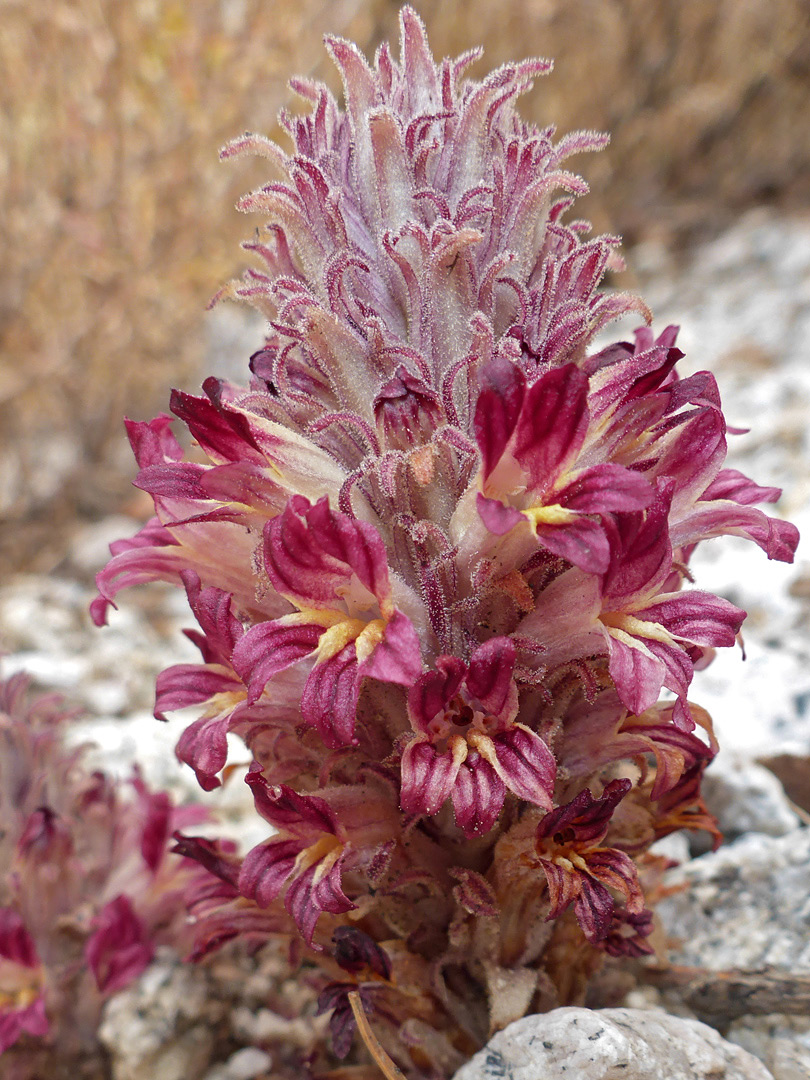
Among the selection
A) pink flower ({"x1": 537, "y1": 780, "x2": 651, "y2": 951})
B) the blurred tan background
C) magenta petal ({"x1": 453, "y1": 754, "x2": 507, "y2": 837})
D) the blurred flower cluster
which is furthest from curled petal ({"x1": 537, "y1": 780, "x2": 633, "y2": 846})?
the blurred tan background

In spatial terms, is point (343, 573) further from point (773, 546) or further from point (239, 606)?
point (773, 546)

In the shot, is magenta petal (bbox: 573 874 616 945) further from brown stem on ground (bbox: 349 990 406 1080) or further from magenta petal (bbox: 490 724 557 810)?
brown stem on ground (bbox: 349 990 406 1080)

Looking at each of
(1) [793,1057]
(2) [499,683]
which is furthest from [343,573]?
(1) [793,1057]

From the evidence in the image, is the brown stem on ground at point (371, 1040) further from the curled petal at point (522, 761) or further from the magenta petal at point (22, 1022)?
the magenta petal at point (22, 1022)

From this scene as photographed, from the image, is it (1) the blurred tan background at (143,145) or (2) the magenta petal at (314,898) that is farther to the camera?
(1) the blurred tan background at (143,145)

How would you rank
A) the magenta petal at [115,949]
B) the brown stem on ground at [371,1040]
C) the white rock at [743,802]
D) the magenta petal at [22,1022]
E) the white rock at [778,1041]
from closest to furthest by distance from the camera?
the brown stem on ground at [371,1040], the white rock at [778,1041], the magenta petal at [22,1022], the magenta petal at [115,949], the white rock at [743,802]

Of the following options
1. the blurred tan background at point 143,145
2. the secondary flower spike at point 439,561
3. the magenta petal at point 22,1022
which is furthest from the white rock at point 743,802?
the blurred tan background at point 143,145
